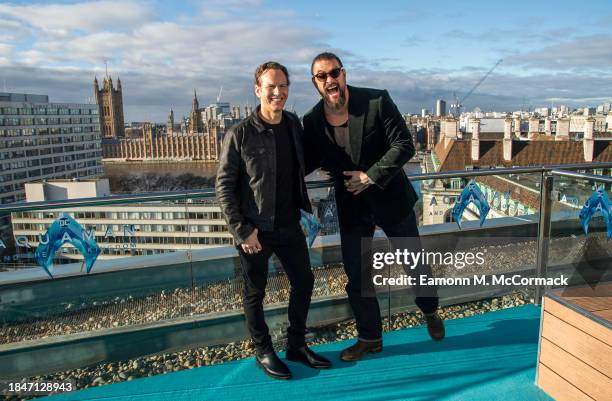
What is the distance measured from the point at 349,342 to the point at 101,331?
1421 mm

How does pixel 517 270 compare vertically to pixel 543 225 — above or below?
below

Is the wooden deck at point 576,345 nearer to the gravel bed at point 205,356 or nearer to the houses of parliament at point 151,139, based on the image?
the gravel bed at point 205,356

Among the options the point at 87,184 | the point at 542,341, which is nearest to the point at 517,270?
the point at 542,341

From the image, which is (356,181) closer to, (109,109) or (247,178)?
(247,178)

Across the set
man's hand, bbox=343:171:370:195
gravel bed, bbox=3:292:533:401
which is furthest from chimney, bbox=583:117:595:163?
man's hand, bbox=343:171:370:195

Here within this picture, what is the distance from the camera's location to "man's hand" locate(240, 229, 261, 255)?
89.6 inches

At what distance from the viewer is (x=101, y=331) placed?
273 cm

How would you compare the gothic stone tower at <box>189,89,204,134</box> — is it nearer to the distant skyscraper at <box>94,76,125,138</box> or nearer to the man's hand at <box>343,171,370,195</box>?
the distant skyscraper at <box>94,76,125,138</box>

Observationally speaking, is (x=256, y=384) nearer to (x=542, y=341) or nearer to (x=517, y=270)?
(x=542, y=341)

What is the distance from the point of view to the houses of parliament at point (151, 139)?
4373 inches

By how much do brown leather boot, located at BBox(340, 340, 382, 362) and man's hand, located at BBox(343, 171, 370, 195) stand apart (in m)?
0.87

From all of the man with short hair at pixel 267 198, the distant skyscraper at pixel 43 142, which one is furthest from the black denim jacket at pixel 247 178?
the distant skyscraper at pixel 43 142

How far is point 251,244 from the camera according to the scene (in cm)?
229

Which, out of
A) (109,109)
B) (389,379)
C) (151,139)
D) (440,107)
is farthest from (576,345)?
(440,107)
